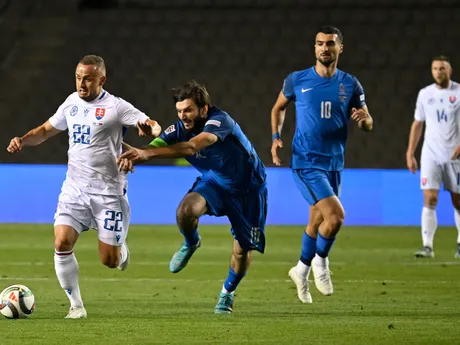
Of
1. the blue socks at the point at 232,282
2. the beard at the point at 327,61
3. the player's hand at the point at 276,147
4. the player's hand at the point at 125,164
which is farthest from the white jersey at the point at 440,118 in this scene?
the player's hand at the point at 125,164

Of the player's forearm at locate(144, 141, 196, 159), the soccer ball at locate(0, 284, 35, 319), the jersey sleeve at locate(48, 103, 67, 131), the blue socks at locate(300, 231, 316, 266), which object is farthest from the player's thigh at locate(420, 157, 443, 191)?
the soccer ball at locate(0, 284, 35, 319)

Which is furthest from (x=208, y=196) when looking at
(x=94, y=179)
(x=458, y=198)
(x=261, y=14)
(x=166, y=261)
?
(x=261, y=14)

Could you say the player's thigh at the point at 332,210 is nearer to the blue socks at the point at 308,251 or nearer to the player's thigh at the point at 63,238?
the blue socks at the point at 308,251

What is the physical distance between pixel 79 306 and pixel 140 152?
4.27 feet

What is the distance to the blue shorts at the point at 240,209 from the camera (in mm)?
7879

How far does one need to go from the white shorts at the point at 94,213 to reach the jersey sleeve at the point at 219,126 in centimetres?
84

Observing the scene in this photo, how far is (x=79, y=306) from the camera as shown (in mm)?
7242

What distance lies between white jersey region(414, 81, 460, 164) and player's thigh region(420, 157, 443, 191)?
2.1 inches

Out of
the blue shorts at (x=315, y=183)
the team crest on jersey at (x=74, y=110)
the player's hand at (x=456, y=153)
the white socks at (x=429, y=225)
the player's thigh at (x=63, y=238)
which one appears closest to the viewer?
the player's thigh at (x=63, y=238)

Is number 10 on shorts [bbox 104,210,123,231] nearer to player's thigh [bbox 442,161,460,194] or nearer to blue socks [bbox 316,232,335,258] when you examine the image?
blue socks [bbox 316,232,335,258]

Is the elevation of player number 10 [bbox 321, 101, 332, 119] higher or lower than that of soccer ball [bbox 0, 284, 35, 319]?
higher

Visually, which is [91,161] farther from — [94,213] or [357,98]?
[357,98]

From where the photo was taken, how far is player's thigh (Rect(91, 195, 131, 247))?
24.6 feet

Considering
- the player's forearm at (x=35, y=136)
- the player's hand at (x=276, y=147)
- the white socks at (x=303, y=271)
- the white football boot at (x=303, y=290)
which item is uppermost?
the player's forearm at (x=35, y=136)
